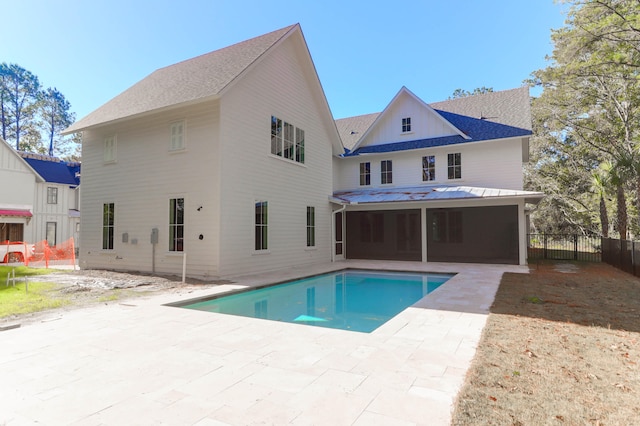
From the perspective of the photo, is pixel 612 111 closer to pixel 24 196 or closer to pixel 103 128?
pixel 103 128

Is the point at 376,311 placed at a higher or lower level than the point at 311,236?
lower

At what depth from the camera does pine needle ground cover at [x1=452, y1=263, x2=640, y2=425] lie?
269 cm

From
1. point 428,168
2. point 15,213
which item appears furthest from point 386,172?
point 15,213

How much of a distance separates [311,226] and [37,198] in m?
18.6

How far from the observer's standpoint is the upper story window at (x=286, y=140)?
12714mm

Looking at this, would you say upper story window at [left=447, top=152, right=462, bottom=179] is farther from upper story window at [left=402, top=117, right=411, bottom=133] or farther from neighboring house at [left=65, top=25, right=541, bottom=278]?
upper story window at [left=402, top=117, right=411, bottom=133]

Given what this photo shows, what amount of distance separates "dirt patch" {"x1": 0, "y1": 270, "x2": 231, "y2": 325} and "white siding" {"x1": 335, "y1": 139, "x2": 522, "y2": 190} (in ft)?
37.7

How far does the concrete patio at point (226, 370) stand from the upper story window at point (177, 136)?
255 inches

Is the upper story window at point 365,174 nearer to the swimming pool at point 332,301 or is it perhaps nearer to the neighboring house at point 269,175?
the neighboring house at point 269,175

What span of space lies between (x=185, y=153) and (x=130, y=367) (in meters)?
8.48

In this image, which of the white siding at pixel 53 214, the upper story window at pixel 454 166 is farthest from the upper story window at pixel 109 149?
the upper story window at pixel 454 166

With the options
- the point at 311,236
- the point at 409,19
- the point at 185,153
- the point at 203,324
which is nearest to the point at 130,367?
the point at 203,324

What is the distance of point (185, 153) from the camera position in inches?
434

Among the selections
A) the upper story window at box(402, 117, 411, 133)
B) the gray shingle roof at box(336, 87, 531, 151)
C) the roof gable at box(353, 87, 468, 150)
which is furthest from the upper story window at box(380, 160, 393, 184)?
the upper story window at box(402, 117, 411, 133)
